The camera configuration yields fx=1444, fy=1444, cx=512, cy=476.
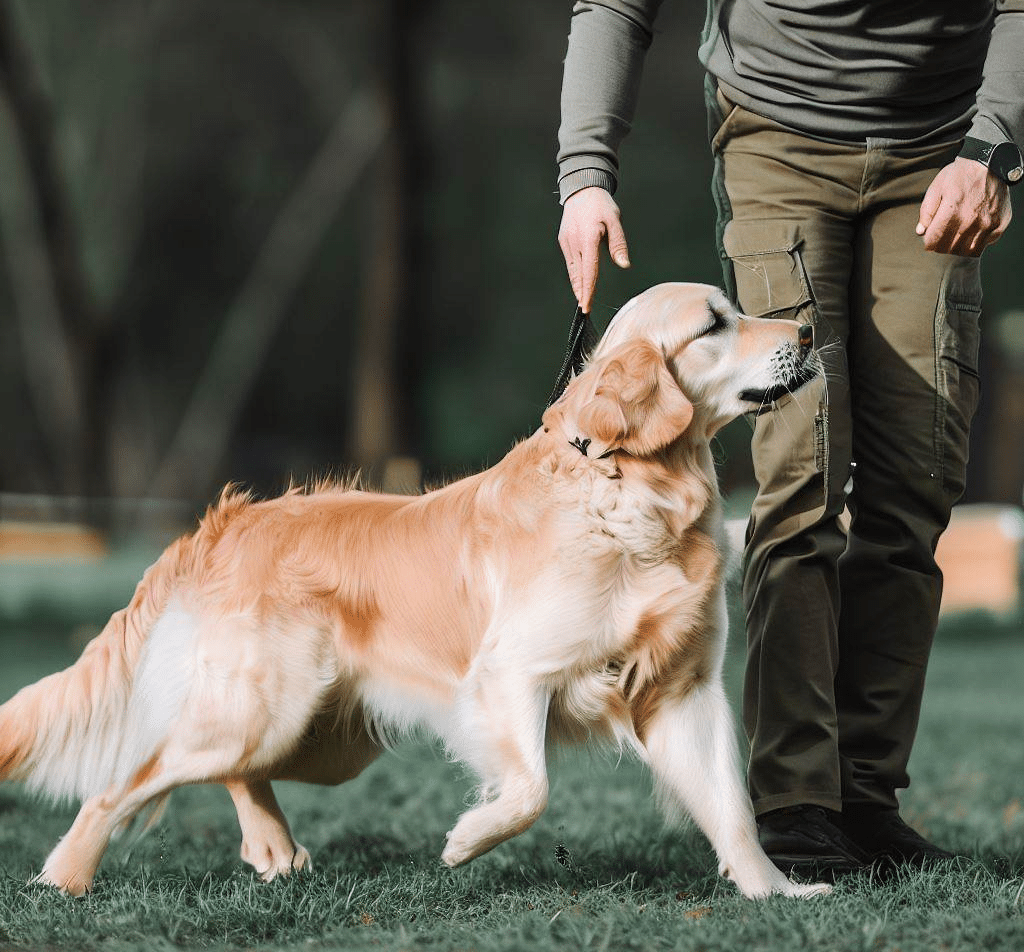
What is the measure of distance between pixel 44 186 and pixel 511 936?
13817 mm

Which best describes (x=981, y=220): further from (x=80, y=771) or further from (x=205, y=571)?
(x=80, y=771)

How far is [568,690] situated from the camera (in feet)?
11.8

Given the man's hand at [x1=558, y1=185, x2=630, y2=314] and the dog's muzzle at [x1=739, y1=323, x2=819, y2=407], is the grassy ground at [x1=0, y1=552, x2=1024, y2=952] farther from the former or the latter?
the man's hand at [x1=558, y1=185, x2=630, y2=314]

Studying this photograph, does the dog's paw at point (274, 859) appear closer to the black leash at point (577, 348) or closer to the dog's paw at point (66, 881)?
the dog's paw at point (66, 881)

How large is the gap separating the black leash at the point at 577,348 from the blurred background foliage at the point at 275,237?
10.9m

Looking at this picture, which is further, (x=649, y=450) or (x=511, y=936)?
(x=649, y=450)

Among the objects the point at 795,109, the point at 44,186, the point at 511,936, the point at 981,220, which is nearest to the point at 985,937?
the point at 511,936

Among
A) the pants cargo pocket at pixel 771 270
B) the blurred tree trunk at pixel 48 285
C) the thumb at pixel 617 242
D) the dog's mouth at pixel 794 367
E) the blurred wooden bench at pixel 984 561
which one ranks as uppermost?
the thumb at pixel 617 242

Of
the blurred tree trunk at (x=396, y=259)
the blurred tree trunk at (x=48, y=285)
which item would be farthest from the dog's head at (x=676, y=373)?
the blurred tree trunk at (x=48, y=285)

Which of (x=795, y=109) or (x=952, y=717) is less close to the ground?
(x=795, y=109)

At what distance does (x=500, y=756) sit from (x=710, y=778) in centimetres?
53

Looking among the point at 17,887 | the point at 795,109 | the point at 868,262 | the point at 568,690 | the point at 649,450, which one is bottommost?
the point at 17,887

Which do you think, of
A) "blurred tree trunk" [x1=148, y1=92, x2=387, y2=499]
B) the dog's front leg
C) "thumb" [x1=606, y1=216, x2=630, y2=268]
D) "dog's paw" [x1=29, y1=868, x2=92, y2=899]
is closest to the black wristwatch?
"thumb" [x1=606, y1=216, x2=630, y2=268]

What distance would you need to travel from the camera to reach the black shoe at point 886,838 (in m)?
3.81
